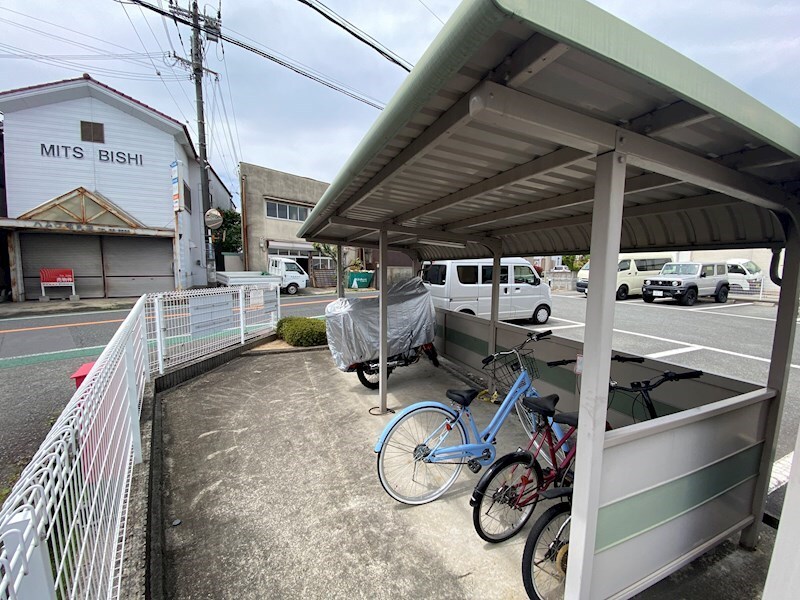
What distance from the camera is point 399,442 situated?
2613mm

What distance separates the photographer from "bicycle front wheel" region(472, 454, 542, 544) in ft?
6.50

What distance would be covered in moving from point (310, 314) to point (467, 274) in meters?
4.90

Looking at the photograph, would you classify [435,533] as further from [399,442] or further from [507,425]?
[507,425]

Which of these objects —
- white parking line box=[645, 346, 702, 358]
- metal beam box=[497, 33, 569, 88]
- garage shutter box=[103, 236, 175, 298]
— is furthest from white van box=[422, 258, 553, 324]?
garage shutter box=[103, 236, 175, 298]

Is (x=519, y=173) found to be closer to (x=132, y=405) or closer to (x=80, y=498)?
(x=80, y=498)

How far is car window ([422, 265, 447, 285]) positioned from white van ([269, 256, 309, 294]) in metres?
9.38

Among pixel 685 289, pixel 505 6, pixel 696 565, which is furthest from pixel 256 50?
Result: pixel 685 289

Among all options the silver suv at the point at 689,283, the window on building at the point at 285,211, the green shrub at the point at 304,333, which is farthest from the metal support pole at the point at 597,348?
the window on building at the point at 285,211

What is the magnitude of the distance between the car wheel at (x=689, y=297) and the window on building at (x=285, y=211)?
16725 millimetres

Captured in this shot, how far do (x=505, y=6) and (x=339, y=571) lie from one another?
8.13ft

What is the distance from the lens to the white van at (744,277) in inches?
571

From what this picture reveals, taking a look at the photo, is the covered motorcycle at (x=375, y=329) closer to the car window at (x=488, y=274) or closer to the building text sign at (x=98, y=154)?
the car window at (x=488, y=274)

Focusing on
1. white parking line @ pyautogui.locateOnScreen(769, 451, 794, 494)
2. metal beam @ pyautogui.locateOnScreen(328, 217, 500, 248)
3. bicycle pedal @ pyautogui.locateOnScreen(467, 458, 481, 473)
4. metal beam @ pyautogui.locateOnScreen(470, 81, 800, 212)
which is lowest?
white parking line @ pyautogui.locateOnScreen(769, 451, 794, 494)

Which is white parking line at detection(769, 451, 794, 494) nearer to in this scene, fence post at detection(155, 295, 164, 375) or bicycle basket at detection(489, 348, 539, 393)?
bicycle basket at detection(489, 348, 539, 393)
